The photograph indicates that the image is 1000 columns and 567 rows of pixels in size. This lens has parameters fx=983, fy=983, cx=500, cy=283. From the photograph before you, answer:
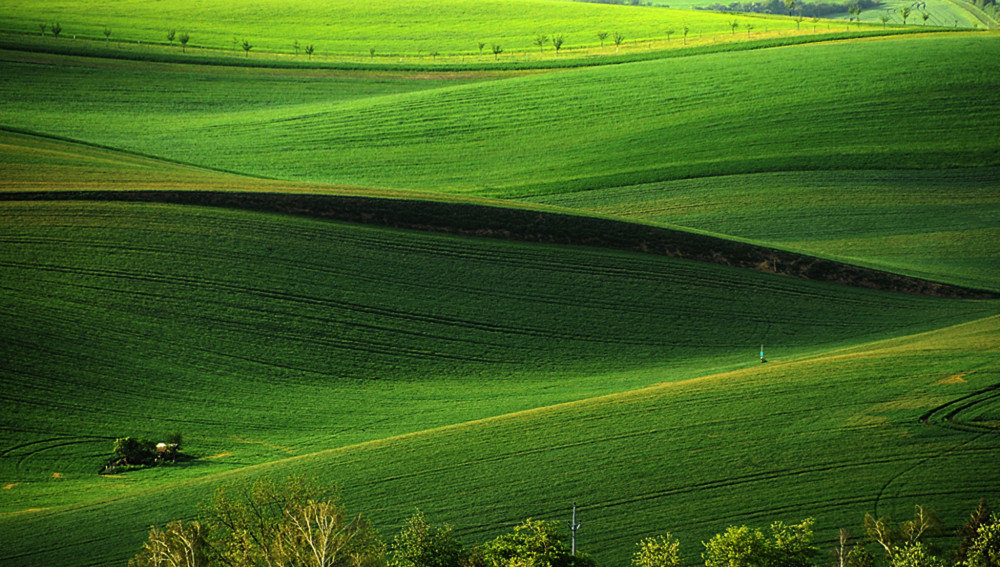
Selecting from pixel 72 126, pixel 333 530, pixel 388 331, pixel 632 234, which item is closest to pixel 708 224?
pixel 632 234

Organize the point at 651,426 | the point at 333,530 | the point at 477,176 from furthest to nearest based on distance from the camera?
the point at 477,176
the point at 651,426
the point at 333,530

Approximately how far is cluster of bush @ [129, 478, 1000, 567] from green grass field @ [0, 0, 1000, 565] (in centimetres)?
148

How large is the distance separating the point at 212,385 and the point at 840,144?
5069 centimetres

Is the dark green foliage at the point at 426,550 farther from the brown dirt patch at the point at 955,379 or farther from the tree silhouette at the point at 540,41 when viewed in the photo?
the tree silhouette at the point at 540,41

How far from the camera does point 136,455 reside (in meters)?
32.8

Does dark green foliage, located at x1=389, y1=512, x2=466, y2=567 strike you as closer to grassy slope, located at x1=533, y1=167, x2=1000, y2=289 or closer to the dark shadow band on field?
the dark shadow band on field

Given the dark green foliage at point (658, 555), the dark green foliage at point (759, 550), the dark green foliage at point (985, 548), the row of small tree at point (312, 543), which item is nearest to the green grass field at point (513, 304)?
the dark green foliage at point (658, 555)

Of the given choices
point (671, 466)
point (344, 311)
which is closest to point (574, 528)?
point (671, 466)

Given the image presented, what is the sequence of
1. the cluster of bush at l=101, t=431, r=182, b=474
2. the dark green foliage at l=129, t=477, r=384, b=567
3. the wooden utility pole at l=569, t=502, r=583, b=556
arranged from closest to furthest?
the dark green foliage at l=129, t=477, r=384, b=567
the wooden utility pole at l=569, t=502, r=583, b=556
the cluster of bush at l=101, t=431, r=182, b=474

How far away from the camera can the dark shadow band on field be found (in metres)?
51.4

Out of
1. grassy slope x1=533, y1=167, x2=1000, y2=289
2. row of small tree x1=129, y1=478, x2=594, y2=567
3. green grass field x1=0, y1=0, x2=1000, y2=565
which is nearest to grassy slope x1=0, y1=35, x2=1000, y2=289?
grassy slope x1=533, y1=167, x2=1000, y2=289

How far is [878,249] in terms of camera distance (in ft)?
191

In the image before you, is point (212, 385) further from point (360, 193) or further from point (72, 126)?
point (72, 126)

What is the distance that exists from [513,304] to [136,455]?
18938mm
